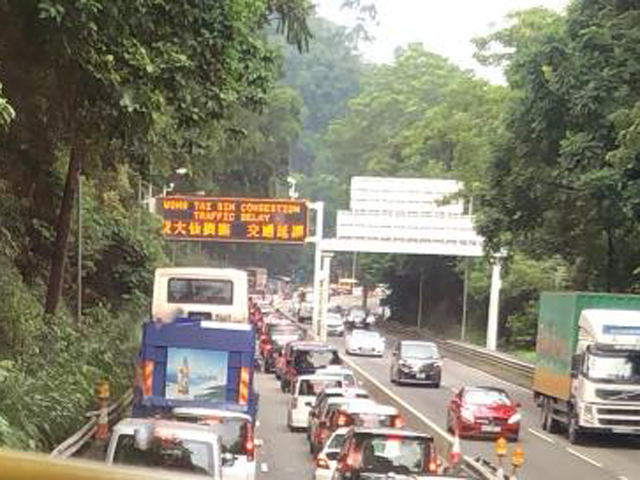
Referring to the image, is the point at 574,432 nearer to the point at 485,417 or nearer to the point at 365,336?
the point at 485,417

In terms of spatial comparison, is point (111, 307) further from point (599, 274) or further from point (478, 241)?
point (478, 241)

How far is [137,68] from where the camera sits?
45.8 ft

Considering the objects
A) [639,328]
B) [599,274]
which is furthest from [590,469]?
[599,274]

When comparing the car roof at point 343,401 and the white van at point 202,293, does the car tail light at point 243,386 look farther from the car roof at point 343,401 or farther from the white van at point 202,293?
the white van at point 202,293

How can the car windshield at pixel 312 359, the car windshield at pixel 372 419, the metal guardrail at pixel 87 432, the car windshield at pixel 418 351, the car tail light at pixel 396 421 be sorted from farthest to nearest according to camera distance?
the car windshield at pixel 418 351
the car windshield at pixel 312 359
the car windshield at pixel 372 419
the car tail light at pixel 396 421
the metal guardrail at pixel 87 432

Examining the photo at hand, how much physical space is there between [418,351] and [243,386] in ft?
77.9

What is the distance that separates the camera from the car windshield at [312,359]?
35844 mm

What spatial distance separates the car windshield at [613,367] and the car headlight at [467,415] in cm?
293

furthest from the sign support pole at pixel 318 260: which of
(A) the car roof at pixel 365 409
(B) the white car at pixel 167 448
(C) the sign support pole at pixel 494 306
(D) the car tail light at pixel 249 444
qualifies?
(B) the white car at pixel 167 448

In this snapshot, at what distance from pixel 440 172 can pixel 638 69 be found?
4614 centimetres

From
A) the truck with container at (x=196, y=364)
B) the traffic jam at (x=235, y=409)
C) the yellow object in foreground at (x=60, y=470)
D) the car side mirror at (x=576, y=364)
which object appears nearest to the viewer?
the yellow object in foreground at (x=60, y=470)

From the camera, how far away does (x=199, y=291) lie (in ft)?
89.6

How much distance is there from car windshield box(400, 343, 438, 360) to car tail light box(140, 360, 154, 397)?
77.1ft

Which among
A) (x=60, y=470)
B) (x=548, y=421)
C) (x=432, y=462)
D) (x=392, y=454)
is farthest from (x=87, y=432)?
(x=548, y=421)
